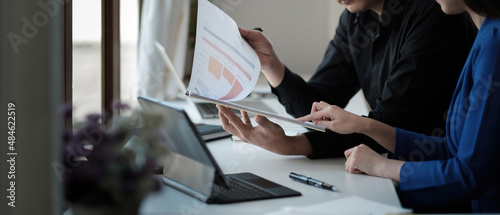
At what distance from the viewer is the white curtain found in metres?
2.69

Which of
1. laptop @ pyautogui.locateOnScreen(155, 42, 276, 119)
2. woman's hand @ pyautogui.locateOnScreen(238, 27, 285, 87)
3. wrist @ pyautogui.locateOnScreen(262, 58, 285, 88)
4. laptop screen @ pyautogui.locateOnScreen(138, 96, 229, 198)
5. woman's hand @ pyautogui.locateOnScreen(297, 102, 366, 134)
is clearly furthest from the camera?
laptop @ pyautogui.locateOnScreen(155, 42, 276, 119)

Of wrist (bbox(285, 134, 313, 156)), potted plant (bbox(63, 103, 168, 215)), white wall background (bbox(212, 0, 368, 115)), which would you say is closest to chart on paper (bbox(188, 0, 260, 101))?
wrist (bbox(285, 134, 313, 156))

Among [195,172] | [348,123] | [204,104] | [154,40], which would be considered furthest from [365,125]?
[154,40]

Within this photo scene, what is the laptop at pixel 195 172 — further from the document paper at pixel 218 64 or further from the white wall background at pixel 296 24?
the white wall background at pixel 296 24

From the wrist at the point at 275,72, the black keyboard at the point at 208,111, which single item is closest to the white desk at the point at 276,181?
the wrist at the point at 275,72

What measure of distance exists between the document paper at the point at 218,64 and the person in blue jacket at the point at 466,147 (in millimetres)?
133

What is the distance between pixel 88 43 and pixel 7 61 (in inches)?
61.2

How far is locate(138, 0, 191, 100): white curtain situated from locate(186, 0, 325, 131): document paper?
1.27m

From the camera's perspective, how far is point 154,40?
272 centimetres

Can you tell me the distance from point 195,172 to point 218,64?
0.32 m

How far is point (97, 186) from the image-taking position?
2.58 feet

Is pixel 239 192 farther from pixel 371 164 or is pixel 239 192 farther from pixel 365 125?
pixel 365 125

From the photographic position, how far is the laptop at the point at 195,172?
1.06 meters

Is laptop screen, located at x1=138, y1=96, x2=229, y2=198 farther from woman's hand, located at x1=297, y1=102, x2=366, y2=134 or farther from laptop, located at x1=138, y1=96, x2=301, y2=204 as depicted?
woman's hand, located at x1=297, y1=102, x2=366, y2=134
